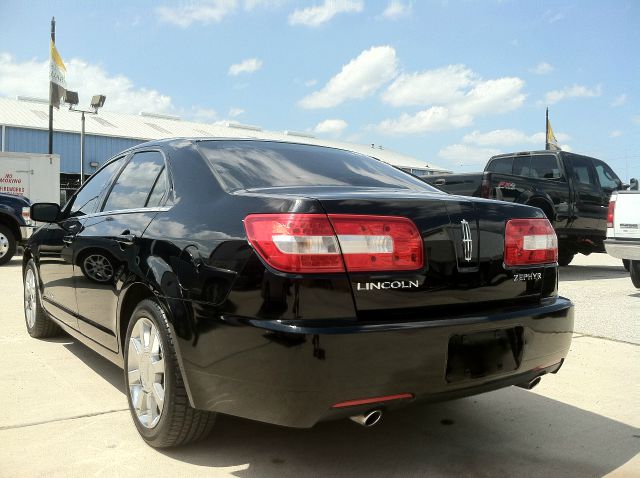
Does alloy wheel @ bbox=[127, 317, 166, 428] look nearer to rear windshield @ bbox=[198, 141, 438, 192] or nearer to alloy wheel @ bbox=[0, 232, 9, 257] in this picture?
rear windshield @ bbox=[198, 141, 438, 192]

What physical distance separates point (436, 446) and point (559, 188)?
8489mm

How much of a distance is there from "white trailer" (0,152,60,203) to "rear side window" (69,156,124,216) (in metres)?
11.1

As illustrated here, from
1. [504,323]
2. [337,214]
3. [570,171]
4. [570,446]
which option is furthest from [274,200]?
[570,171]

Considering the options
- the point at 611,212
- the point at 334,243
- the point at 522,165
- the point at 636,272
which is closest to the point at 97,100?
the point at 522,165

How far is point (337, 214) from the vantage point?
2178 millimetres

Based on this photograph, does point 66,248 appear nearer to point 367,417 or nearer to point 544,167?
point 367,417

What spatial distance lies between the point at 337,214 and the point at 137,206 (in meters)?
1.41

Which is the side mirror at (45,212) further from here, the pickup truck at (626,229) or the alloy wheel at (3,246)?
the alloy wheel at (3,246)

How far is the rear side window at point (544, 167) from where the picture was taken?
34.1 ft

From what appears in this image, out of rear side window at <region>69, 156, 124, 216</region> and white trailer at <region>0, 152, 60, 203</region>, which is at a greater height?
white trailer at <region>0, 152, 60, 203</region>

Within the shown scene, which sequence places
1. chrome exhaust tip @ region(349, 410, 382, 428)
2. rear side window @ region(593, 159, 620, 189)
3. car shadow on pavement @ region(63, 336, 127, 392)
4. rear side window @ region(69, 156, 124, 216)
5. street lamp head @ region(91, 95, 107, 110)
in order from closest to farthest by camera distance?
chrome exhaust tip @ region(349, 410, 382, 428), car shadow on pavement @ region(63, 336, 127, 392), rear side window @ region(69, 156, 124, 216), rear side window @ region(593, 159, 620, 189), street lamp head @ region(91, 95, 107, 110)

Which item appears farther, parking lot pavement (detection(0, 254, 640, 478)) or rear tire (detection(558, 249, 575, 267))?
rear tire (detection(558, 249, 575, 267))

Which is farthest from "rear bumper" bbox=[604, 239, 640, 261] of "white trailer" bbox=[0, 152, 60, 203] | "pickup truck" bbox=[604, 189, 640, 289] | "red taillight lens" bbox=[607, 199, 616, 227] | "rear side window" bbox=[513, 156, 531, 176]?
"white trailer" bbox=[0, 152, 60, 203]

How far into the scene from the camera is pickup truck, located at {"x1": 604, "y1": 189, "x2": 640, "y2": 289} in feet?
24.7
